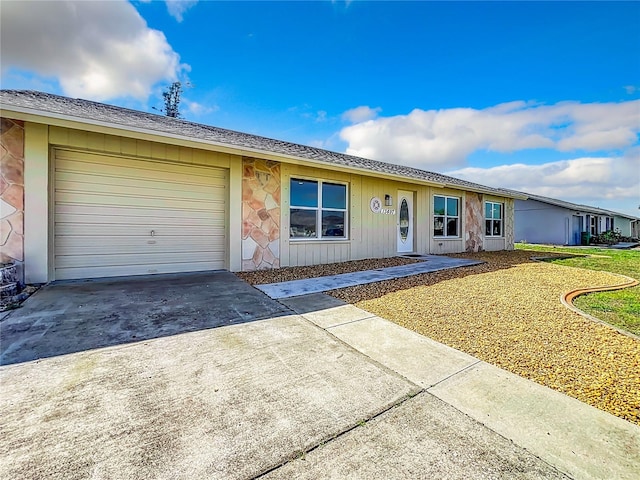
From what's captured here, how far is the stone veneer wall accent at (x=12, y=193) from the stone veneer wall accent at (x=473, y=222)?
14046mm

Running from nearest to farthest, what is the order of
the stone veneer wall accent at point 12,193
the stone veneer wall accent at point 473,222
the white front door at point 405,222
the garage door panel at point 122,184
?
the stone veneer wall accent at point 12,193 < the garage door panel at point 122,184 < the white front door at point 405,222 < the stone veneer wall accent at point 473,222

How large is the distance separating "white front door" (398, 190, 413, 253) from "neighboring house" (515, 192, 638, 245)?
15771 mm

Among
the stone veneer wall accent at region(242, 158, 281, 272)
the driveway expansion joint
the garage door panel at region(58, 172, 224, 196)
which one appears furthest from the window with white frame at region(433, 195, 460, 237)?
the driveway expansion joint

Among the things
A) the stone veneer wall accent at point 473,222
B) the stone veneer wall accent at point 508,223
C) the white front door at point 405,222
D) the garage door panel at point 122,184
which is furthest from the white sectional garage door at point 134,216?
the stone veneer wall accent at point 508,223

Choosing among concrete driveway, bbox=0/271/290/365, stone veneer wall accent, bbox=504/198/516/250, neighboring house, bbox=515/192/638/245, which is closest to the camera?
concrete driveway, bbox=0/271/290/365

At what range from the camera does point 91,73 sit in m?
10.7

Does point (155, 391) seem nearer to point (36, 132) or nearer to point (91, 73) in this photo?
point (36, 132)

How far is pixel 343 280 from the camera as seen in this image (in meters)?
6.38

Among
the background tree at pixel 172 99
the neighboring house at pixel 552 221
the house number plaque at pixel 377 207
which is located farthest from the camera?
the background tree at pixel 172 99

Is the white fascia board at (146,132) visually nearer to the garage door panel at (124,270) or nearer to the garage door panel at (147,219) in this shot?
the garage door panel at (147,219)

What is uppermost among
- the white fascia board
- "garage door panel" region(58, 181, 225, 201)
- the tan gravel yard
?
the white fascia board

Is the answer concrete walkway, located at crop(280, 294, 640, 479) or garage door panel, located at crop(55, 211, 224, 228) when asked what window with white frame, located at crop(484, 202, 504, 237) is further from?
concrete walkway, located at crop(280, 294, 640, 479)

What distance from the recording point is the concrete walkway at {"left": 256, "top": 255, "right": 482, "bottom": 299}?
17.8ft

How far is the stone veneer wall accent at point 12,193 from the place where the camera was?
5055 millimetres
